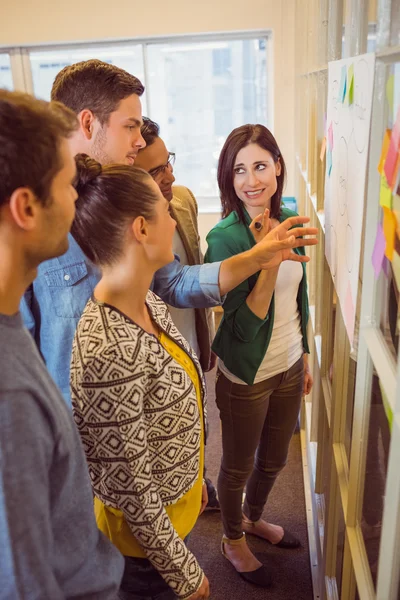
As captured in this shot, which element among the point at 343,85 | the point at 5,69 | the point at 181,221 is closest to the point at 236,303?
the point at 181,221

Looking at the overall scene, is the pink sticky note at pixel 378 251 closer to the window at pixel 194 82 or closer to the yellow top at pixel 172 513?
the yellow top at pixel 172 513

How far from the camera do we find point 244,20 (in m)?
3.71

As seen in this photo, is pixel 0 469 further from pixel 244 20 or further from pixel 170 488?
pixel 244 20

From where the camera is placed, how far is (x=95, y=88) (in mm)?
1383

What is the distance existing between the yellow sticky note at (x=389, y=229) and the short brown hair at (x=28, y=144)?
1.41ft

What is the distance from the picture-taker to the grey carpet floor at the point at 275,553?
1.82m

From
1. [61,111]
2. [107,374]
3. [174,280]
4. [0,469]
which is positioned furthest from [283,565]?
[61,111]

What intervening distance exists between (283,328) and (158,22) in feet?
9.75

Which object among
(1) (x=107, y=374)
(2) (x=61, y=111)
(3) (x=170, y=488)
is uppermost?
(2) (x=61, y=111)

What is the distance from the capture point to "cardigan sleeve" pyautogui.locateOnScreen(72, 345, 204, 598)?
3.22 ft

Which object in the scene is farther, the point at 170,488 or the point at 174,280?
the point at 174,280

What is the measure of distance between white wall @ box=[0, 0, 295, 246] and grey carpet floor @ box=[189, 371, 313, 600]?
2317 mm

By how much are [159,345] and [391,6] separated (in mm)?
679

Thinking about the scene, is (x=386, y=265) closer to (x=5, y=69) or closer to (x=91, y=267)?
(x=91, y=267)
